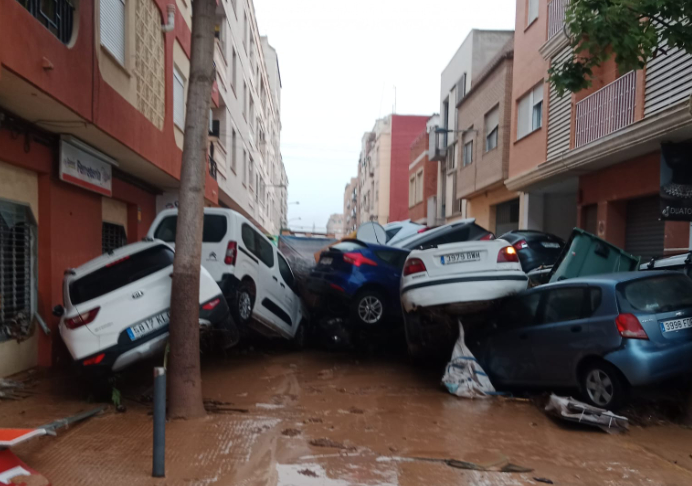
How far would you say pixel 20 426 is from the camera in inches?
209

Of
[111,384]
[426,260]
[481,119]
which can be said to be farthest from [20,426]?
[481,119]

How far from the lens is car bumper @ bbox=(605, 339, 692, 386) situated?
559 cm

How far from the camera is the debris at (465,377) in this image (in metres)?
7.00

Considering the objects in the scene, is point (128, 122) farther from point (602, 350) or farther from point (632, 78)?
point (632, 78)

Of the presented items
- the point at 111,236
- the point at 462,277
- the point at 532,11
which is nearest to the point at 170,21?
the point at 111,236

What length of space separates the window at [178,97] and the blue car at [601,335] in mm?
9267

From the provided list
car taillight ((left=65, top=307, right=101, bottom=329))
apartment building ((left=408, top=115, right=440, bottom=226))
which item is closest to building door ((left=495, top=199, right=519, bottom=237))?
apartment building ((left=408, top=115, right=440, bottom=226))

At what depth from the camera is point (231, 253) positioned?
7.97m

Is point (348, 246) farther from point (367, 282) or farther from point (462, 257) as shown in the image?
point (462, 257)

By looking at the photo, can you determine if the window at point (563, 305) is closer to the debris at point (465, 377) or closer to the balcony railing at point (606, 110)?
the debris at point (465, 377)

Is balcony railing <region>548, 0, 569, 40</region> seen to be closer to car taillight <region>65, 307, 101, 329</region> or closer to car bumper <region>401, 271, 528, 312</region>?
car bumper <region>401, 271, 528, 312</region>

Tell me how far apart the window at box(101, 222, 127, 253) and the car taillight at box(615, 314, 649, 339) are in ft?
29.9

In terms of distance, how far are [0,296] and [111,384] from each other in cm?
199

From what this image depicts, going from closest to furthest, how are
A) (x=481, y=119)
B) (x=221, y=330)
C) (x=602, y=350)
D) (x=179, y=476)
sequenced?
(x=179, y=476) < (x=602, y=350) < (x=221, y=330) < (x=481, y=119)
